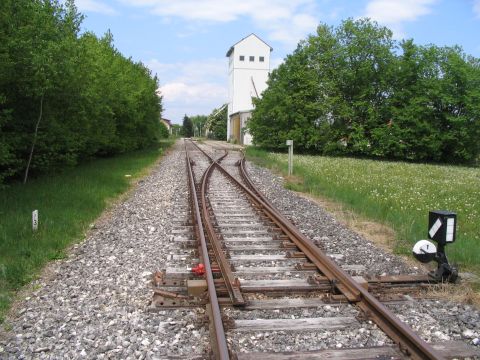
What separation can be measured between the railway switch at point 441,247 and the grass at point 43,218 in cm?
469

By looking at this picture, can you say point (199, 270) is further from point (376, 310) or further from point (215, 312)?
point (376, 310)

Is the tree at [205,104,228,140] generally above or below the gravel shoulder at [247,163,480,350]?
above

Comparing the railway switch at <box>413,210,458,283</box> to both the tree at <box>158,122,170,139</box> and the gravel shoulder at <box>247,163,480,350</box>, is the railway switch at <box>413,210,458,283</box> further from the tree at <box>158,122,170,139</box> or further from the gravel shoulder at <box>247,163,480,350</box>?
the tree at <box>158,122,170,139</box>

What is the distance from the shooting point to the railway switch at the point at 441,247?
5.58 m

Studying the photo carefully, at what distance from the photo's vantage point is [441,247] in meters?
5.72

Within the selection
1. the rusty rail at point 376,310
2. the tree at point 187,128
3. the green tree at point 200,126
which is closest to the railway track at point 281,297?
the rusty rail at point 376,310

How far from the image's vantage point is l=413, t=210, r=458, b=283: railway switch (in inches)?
220

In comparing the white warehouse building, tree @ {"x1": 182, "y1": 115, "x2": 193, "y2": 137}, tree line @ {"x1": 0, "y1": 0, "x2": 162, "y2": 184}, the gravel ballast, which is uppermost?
the white warehouse building

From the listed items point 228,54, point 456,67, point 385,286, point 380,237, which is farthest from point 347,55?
point 228,54

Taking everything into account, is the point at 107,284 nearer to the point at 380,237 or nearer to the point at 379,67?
the point at 380,237

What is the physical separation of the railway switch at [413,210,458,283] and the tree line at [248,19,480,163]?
31019 mm

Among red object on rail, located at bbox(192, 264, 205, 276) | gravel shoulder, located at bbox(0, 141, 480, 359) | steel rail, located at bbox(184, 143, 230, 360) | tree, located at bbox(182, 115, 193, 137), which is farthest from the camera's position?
tree, located at bbox(182, 115, 193, 137)

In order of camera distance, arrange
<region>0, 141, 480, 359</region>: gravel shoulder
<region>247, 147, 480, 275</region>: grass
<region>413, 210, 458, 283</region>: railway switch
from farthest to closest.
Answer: <region>247, 147, 480, 275</region>: grass
<region>413, 210, 458, 283</region>: railway switch
<region>0, 141, 480, 359</region>: gravel shoulder

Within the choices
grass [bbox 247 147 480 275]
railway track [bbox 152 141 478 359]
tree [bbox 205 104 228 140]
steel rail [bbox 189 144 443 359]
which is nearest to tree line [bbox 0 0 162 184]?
railway track [bbox 152 141 478 359]
